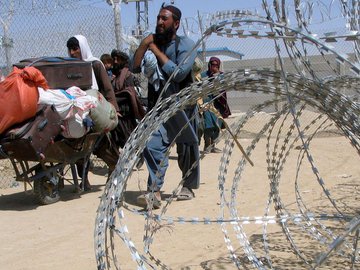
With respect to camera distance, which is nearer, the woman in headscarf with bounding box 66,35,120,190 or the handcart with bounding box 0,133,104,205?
the handcart with bounding box 0,133,104,205

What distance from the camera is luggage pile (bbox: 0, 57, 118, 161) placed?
6.06 metres

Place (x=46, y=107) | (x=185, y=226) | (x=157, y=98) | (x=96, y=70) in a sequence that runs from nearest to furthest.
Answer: (x=185, y=226)
(x=157, y=98)
(x=46, y=107)
(x=96, y=70)

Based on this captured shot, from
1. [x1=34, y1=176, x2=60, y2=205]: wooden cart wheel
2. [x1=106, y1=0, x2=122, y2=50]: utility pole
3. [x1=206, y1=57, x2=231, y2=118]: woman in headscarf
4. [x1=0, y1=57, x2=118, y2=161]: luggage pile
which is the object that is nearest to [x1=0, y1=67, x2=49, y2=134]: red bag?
[x1=0, y1=57, x2=118, y2=161]: luggage pile

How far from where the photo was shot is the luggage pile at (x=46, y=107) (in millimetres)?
6062

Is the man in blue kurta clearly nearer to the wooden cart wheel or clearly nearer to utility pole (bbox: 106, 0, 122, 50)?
the wooden cart wheel

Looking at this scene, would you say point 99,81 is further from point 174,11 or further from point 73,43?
point 174,11

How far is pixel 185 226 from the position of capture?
214 inches

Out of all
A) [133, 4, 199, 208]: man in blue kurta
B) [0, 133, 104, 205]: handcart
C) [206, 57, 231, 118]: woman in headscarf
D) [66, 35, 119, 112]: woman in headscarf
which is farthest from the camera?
[206, 57, 231, 118]: woman in headscarf

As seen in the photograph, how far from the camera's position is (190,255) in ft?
15.1

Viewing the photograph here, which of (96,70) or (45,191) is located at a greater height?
(96,70)

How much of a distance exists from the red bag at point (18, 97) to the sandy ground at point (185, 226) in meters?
1.07

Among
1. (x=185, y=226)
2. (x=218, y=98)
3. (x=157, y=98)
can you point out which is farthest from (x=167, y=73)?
(x=218, y=98)

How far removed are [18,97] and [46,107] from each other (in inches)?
14.6

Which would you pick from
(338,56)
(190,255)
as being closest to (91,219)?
(190,255)
